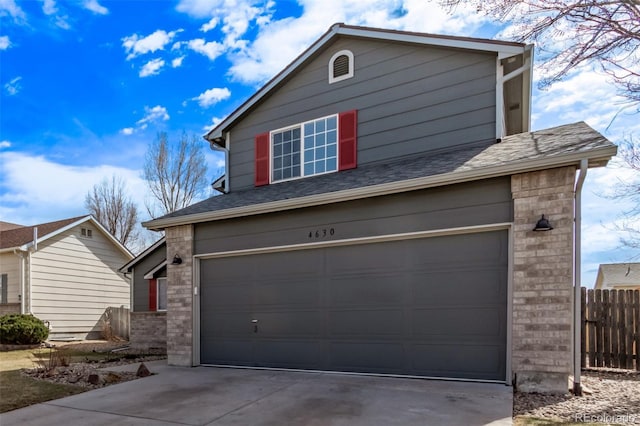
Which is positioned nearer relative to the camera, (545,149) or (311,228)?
(545,149)

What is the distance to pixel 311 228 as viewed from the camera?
775cm

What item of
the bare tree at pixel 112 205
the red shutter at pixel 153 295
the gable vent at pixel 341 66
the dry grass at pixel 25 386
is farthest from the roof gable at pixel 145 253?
the bare tree at pixel 112 205

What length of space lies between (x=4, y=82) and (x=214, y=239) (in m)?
7.19

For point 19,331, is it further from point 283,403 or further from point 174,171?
point 174,171

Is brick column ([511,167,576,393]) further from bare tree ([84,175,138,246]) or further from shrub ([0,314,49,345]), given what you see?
bare tree ([84,175,138,246])

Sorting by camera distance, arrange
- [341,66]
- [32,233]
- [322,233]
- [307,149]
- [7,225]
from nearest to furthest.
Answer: [322,233] → [341,66] → [307,149] → [32,233] → [7,225]

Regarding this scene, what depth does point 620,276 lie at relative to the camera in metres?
19.4

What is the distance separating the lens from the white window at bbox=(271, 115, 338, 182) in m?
9.41

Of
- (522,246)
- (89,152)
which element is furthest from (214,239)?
(89,152)

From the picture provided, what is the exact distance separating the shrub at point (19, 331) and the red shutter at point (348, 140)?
10.6 meters

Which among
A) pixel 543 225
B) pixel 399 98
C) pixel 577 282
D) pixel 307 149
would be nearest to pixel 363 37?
pixel 399 98

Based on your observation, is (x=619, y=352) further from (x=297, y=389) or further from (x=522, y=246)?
(x=297, y=389)

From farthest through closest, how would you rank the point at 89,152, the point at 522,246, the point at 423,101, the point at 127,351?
the point at 89,152
the point at 127,351
the point at 423,101
the point at 522,246

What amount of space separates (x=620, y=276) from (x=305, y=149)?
57.7 ft
